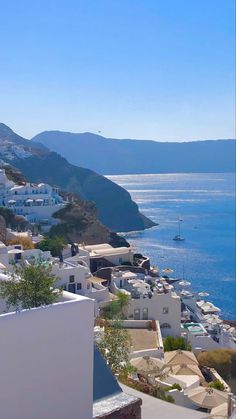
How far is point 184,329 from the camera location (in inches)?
952

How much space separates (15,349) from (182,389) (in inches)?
359

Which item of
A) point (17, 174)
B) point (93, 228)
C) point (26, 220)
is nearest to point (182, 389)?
point (26, 220)

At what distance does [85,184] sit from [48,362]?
4090 inches

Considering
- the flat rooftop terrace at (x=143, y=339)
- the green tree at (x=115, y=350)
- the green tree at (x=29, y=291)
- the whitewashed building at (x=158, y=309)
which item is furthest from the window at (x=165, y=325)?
the green tree at (x=29, y=291)

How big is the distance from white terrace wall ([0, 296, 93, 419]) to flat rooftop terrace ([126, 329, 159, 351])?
37.8ft

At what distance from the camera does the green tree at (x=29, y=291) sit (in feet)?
21.6

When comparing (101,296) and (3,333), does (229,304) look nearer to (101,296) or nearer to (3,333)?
(101,296)

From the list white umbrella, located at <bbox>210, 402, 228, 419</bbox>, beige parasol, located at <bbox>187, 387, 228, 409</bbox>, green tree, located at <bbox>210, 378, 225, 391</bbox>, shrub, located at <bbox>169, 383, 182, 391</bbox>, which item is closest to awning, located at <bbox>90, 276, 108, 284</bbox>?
green tree, located at <bbox>210, 378, 225, 391</bbox>

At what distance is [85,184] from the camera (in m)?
110

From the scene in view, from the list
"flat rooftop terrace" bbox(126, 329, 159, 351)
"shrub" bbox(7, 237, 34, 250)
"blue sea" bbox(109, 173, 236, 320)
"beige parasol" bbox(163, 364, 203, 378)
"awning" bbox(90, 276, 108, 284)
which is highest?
"shrub" bbox(7, 237, 34, 250)

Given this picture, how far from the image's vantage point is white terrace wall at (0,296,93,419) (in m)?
5.71

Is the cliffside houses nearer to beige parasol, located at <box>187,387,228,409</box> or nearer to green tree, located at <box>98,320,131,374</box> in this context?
beige parasol, located at <box>187,387,228,409</box>

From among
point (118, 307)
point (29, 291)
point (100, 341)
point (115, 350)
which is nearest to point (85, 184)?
point (118, 307)

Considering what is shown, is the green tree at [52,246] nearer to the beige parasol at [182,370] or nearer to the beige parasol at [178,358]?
the beige parasol at [178,358]
